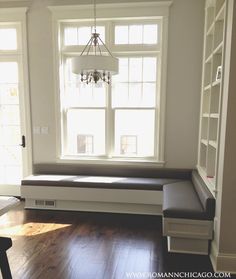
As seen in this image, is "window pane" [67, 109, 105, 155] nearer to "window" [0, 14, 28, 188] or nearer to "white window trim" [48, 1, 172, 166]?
"white window trim" [48, 1, 172, 166]

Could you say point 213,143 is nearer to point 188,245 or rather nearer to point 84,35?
point 188,245

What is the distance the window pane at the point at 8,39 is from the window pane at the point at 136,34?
183 cm

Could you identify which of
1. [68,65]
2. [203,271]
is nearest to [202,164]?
[203,271]

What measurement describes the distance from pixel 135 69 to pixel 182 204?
216 cm

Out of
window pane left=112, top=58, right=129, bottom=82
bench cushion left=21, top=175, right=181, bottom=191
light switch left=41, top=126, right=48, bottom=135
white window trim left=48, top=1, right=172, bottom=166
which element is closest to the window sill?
white window trim left=48, top=1, right=172, bottom=166

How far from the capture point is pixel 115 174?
3.91m

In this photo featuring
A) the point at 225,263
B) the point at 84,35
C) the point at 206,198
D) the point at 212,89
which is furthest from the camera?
the point at 84,35

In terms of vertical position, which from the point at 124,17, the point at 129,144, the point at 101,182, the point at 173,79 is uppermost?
the point at 124,17

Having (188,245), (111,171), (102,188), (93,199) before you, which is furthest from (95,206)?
(188,245)

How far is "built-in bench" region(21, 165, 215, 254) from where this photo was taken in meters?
3.29

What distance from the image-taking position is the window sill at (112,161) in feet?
12.8

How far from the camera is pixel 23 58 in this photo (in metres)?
3.98

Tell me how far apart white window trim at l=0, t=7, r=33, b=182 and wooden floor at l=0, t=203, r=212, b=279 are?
99cm

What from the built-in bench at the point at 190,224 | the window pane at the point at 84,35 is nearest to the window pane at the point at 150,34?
the window pane at the point at 84,35
